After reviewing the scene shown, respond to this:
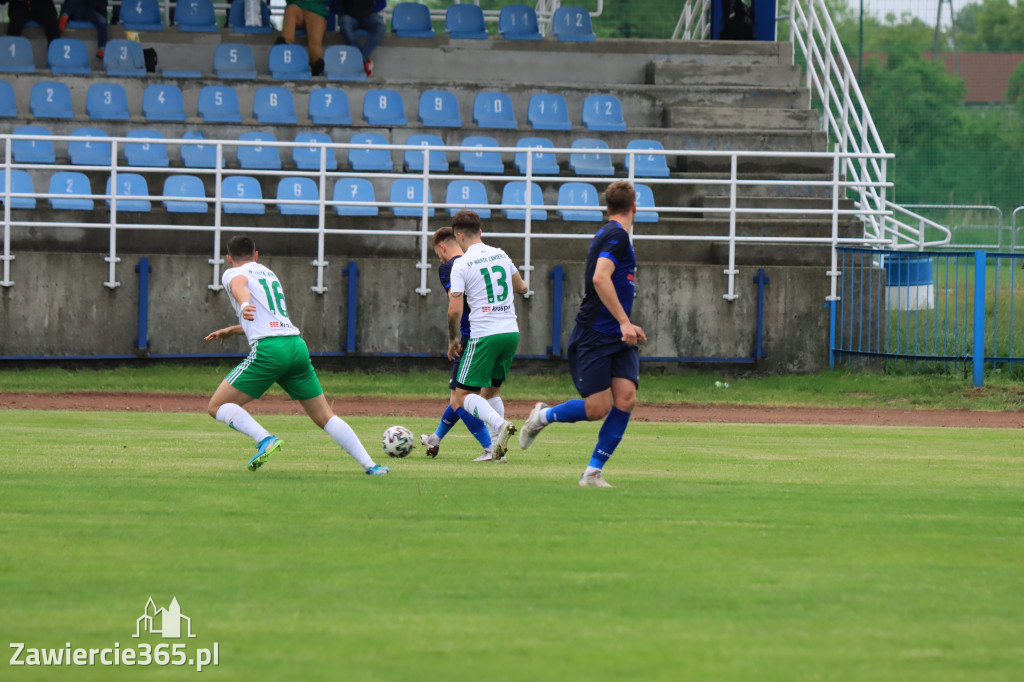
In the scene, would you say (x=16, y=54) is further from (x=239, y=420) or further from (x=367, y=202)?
(x=239, y=420)

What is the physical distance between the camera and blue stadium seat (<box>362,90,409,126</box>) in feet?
71.5

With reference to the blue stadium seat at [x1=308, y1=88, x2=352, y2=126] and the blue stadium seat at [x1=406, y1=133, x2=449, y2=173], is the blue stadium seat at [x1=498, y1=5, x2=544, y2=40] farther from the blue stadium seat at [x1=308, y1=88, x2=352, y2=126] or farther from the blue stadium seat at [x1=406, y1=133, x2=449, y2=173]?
the blue stadium seat at [x1=406, y1=133, x2=449, y2=173]

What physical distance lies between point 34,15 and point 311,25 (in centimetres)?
549

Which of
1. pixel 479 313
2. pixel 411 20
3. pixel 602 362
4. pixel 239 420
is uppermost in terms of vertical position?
pixel 411 20

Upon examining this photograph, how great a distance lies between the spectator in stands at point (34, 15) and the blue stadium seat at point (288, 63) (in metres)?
4.19

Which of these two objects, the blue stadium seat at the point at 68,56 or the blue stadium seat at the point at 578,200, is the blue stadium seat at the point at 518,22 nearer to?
the blue stadium seat at the point at 578,200

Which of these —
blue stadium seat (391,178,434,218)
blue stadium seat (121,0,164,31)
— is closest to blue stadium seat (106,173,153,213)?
blue stadium seat (391,178,434,218)

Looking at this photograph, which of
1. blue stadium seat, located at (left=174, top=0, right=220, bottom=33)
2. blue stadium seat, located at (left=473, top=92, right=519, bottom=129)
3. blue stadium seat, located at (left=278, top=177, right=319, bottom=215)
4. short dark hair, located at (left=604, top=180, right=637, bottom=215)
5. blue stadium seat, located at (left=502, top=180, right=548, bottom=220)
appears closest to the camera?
short dark hair, located at (left=604, top=180, right=637, bottom=215)

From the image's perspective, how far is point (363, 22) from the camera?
24.7m

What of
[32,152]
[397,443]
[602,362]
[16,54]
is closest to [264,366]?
[397,443]

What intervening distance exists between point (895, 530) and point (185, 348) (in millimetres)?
13072

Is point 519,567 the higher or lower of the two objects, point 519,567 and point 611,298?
the lower

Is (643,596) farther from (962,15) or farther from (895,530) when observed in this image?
(962,15)

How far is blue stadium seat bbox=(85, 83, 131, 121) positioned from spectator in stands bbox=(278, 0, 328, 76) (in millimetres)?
3637
